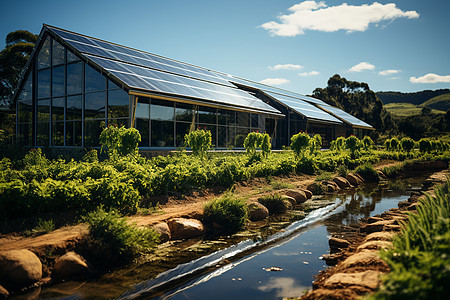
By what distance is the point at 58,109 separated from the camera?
20359mm

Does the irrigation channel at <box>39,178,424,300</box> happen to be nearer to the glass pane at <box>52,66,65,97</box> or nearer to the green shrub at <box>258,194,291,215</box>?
the green shrub at <box>258,194,291,215</box>

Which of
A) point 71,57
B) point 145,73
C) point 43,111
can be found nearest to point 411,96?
point 145,73

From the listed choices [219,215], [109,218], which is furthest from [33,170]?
[219,215]

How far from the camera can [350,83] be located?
221 feet

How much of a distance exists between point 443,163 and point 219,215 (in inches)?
948

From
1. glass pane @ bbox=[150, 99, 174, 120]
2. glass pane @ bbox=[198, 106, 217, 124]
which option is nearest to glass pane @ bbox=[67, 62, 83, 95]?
glass pane @ bbox=[150, 99, 174, 120]

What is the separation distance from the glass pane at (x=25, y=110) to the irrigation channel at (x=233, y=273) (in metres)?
19.9

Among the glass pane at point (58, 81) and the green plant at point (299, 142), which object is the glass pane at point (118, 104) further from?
the green plant at point (299, 142)

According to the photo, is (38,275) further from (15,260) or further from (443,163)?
(443,163)

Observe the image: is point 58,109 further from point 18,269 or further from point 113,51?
point 18,269

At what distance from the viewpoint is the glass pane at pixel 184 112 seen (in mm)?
19078

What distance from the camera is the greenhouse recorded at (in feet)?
56.4

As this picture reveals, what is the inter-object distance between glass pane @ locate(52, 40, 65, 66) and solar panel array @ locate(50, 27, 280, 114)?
2.43 ft

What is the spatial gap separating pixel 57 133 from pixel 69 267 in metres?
17.2
